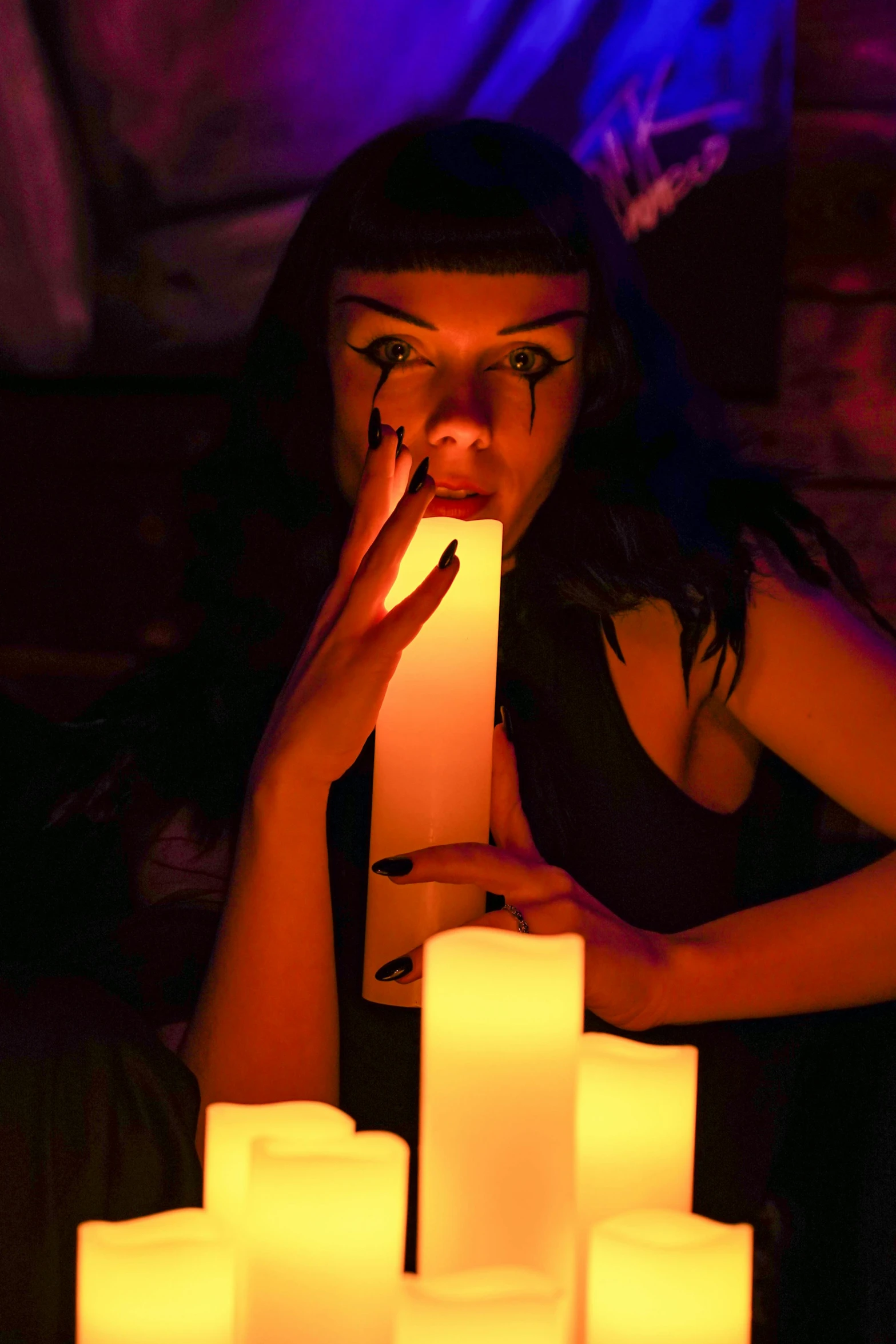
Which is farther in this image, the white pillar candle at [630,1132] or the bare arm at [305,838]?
the bare arm at [305,838]

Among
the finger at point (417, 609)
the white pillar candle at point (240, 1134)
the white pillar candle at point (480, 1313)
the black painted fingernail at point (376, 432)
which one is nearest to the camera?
the white pillar candle at point (480, 1313)

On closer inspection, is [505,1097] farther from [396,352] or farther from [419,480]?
[396,352]

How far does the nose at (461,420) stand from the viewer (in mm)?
1127

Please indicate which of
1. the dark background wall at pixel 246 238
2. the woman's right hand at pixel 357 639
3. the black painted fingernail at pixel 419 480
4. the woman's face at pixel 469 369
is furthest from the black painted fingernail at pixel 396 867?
the dark background wall at pixel 246 238

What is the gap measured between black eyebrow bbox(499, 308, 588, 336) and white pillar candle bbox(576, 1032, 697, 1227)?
669mm

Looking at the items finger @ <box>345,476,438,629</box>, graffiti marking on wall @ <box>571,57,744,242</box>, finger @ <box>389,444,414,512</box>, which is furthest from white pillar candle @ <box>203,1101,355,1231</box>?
graffiti marking on wall @ <box>571,57,744,242</box>

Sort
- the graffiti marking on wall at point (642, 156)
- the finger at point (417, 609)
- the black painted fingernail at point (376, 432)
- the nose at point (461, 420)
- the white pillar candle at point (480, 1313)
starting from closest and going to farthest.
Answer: the white pillar candle at point (480, 1313)
the finger at point (417, 609)
the black painted fingernail at point (376, 432)
the nose at point (461, 420)
the graffiti marking on wall at point (642, 156)

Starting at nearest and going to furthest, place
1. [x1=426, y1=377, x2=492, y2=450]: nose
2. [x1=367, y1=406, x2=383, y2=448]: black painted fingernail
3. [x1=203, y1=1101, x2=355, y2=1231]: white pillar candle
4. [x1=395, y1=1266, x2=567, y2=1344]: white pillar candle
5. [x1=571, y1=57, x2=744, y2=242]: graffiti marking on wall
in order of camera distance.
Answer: [x1=395, y1=1266, x2=567, y2=1344]: white pillar candle
[x1=203, y1=1101, x2=355, y2=1231]: white pillar candle
[x1=367, y1=406, x2=383, y2=448]: black painted fingernail
[x1=426, y1=377, x2=492, y2=450]: nose
[x1=571, y1=57, x2=744, y2=242]: graffiti marking on wall

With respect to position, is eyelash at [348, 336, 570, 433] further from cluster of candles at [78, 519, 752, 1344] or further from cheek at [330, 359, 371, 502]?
cluster of candles at [78, 519, 752, 1344]

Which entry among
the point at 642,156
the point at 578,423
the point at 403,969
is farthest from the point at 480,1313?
the point at 642,156

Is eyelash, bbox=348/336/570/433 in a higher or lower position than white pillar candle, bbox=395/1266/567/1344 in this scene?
higher

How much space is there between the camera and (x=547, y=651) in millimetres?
1372

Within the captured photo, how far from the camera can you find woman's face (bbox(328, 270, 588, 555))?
115cm

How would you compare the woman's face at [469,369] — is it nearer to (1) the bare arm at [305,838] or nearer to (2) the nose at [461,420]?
(2) the nose at [461,420]
